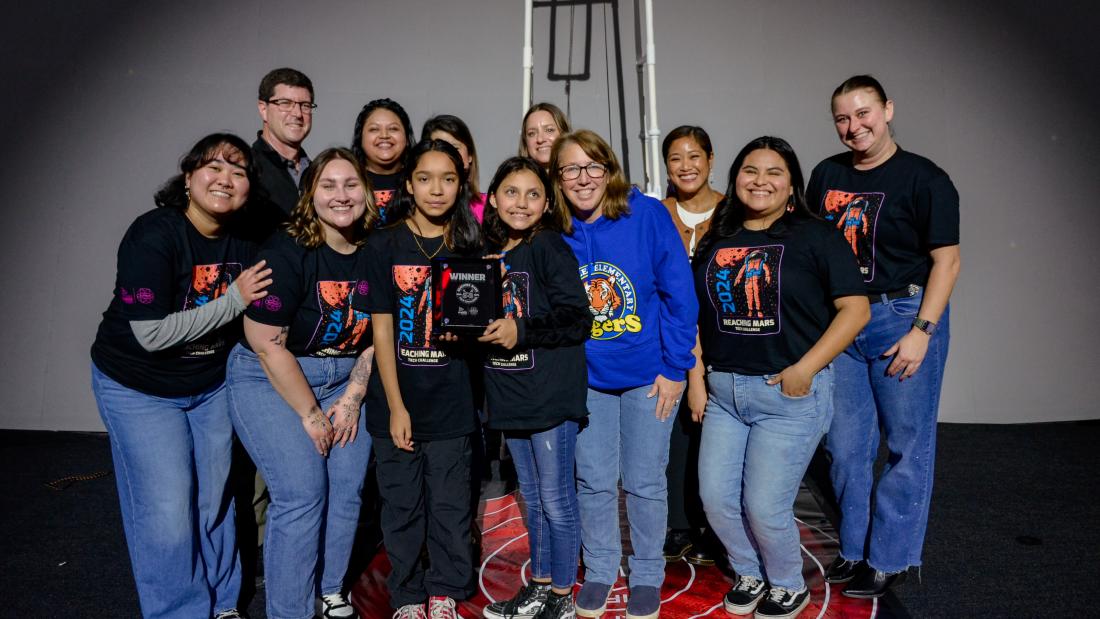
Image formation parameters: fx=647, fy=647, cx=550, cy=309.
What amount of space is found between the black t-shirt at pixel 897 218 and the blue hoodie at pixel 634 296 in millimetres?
597

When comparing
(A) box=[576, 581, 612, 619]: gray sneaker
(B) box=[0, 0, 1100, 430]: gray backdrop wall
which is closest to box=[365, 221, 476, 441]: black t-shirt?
(A) box=[576, 581, 612, 619]: gray sneaker

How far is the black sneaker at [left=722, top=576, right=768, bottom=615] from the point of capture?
2264 millimetres

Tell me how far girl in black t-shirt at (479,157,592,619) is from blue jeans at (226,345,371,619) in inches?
23.1

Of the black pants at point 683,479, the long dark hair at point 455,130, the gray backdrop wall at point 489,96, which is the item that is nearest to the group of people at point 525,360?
the black pants at point 683,479

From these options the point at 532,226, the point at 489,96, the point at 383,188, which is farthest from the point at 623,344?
the point at 489,96

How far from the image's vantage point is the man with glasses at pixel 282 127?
2.60 metres

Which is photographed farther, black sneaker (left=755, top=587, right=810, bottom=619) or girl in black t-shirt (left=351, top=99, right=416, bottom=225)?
girl in black t-shirt (left=351, top=99, right=416, bottom=225)

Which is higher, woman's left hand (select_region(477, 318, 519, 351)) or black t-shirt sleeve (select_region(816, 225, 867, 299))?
black t-shirt sleeve (select_region(816, 225, 867, 299))

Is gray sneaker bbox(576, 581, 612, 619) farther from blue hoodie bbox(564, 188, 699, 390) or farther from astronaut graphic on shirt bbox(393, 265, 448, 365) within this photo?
astronaut graphic on shirt bbox(393, 265, 448, 365)

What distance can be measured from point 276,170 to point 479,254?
110 cm

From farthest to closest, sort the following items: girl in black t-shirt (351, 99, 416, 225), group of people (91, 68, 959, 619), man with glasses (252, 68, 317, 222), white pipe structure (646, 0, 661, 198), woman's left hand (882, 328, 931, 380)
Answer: white pipe structure (646, 0, 661, 198) < girl in black t-shirt (351, 99, 416, 225) < man with glasses (252, 68, 317, 222) < woman's left hand (882, 328, 931, 380) < group of people (91, 68, 959, 619)

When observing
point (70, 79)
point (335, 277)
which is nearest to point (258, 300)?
point (335, 277)

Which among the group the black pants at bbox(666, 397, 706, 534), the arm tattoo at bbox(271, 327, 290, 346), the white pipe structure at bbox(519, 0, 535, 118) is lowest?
the black pants at bbox(666, 397, 706, 534)

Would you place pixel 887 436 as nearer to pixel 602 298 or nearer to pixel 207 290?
pixel 602 298
